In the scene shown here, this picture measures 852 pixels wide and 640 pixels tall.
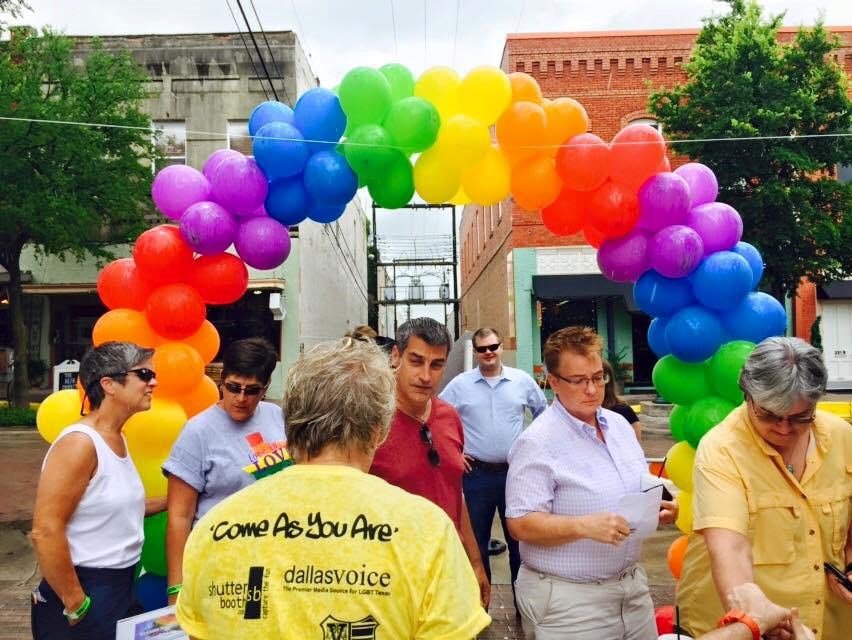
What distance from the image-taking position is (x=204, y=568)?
132cm

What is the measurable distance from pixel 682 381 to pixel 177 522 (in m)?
3.27

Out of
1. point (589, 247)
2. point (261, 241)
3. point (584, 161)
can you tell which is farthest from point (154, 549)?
point (589, 247)

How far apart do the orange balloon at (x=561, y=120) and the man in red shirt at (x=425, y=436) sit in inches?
83.4

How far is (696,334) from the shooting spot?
167 inches

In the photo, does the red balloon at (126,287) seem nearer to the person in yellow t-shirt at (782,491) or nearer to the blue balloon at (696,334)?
the blue balloon at (696,334)

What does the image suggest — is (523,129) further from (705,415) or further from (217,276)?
(217,276)

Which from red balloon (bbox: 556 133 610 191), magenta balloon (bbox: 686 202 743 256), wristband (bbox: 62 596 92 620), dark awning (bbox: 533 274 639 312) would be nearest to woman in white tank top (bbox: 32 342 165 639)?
wristband (bbox: 62 596 92 620)

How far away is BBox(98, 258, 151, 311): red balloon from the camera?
14.6 feet

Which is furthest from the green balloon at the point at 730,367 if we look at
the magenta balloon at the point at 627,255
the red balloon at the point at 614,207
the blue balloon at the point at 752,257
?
the red balloon at the point at 614,207

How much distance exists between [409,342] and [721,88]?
12.7 metres

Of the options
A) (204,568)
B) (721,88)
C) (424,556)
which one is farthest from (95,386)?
(721,88)

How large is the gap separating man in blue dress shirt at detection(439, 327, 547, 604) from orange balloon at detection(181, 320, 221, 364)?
174cm

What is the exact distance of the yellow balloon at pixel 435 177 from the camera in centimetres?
448

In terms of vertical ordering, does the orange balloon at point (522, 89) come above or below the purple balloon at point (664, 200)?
above
